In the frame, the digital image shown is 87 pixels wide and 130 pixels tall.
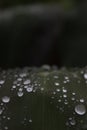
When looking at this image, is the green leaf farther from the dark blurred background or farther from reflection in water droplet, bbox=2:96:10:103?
the dark blurred background

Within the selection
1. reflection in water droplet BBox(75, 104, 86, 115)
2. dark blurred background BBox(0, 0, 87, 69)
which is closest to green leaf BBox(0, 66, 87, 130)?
reflection in water droplet BBox(75, 104, 86, 115)

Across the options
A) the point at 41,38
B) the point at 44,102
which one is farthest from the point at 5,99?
the point at 41,38

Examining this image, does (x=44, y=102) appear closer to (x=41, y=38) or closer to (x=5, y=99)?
(x=5, y=99)

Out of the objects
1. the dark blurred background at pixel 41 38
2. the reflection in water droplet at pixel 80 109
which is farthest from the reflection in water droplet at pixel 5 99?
the dark blurred background at pixel 41 38

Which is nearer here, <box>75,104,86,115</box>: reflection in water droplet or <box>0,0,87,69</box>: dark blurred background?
<box>75,104,86,115</box>: reflection in water droplet

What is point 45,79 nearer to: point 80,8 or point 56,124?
point 56,124

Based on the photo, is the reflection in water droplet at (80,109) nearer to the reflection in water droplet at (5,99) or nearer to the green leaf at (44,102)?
the green leaf at (44,102)
